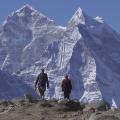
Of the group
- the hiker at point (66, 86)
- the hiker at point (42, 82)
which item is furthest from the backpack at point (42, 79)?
the hiker at point (66, 86)

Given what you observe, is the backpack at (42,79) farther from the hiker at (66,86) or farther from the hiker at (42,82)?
the hiker at (66,86)

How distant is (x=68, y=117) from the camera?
97.5ft

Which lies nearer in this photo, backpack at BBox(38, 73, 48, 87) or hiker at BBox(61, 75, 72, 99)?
hiker at BBox(61, 75, 72, 99)

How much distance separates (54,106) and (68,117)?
2.83 m

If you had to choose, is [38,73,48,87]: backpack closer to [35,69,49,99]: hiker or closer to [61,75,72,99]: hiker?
[35,69,49,99]: hiker

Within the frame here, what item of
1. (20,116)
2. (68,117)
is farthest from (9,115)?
(68,117)

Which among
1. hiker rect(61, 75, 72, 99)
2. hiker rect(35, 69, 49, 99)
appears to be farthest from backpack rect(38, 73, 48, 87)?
hiker rect(61, 75, 72, 99)

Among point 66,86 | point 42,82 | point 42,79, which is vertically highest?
point 42,79

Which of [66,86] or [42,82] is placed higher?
[42,82]

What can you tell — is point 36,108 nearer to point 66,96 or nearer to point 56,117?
point 56,117

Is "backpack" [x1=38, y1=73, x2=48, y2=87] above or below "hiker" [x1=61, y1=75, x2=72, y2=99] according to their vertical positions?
above

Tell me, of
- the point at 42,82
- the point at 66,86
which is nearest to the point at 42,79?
the point at 42,82

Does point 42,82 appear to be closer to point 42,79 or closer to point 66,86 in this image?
point 42,79

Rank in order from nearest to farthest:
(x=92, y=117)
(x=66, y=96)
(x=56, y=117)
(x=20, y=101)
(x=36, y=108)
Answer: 1. (x=92, y=117)
2. (x=56, y=117)
3. (x=36, y=108)
4. (x=20, y=101)
5. (x=66, y=96)
